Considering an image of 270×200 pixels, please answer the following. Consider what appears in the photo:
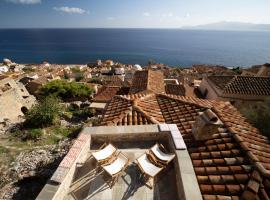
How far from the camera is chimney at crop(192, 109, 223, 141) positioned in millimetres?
6875

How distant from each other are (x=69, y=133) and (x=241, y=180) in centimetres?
1666

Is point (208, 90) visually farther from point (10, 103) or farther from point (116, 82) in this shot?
point (10, 103)

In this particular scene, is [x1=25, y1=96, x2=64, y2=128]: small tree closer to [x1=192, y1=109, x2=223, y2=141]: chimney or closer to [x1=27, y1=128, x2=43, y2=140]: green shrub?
[x1=27, y1=128, x2=43, y2=140]: green shrub

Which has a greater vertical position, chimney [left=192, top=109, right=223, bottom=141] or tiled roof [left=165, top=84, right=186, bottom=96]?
chimney [left=192, top=109, right=223, bottom=141]

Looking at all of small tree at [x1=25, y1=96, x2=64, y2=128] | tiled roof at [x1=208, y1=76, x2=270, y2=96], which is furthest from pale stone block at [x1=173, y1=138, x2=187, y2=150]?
small tree at [x1=25, y1=96, x2=64, y2=128]

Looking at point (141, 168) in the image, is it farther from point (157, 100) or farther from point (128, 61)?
point (128, 61)

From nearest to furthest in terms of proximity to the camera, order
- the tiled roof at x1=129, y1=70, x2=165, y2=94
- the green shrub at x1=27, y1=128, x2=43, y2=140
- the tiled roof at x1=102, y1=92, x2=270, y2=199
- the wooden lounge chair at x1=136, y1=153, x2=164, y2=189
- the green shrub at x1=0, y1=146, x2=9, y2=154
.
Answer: the tiled roof at x1=102, y1=92, x2=270, y2=199 < the wooden lounge chair at x1=136, y1=153, x2=164, y2=189 < the green shrub at x1=0, y1=146, x2=9, y2=154 < the tiled roof at x1=129, y1=70, x2=165, y2=94 < the green shrub at x1=27, y1=128, x2=43, y2=140

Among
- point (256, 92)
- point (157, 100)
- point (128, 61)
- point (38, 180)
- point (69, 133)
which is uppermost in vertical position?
point (157, 100)

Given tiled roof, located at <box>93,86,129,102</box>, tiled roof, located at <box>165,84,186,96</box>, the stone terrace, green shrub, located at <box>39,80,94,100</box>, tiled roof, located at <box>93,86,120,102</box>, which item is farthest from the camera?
green shrub, located at <box>39,80,94,100</box>

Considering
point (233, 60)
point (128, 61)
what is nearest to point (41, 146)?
point (128, 61)

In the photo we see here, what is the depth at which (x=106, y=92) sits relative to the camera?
27.9 meters

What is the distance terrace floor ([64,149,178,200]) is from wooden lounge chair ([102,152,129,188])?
0.13 metres

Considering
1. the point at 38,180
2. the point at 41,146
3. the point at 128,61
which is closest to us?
the point at 38,180

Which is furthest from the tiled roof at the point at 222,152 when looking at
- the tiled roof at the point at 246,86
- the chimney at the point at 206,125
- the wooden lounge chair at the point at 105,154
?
the tiled roof at the point at 246,86
